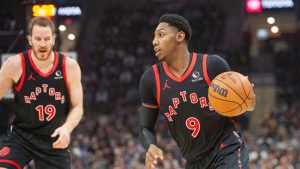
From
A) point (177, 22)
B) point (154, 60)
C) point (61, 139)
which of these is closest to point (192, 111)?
point (177, 22)

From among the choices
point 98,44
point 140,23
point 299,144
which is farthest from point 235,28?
point 299,144

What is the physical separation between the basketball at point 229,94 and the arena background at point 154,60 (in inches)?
392

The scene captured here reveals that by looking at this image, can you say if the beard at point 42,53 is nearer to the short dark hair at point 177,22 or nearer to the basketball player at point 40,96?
the basketball player at point 40,96

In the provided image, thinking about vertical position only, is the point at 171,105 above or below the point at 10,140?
above

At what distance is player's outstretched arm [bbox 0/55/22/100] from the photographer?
21.4 feet

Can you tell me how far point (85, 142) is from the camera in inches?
722

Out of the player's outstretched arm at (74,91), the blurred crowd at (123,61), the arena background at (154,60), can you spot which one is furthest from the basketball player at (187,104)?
the blurred crowd at (123,61)

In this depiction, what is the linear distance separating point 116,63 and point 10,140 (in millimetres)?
17604

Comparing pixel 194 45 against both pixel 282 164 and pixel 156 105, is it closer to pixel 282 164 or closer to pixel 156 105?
pixel 282 164

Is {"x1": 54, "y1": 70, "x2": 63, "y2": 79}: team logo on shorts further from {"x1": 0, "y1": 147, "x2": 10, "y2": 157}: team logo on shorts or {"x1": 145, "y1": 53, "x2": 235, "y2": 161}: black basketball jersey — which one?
{"x1": 145, "y1": 53, "x2": 235, "y2": 161}: black basketball jersey

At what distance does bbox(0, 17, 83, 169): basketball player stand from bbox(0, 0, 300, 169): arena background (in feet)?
30.1

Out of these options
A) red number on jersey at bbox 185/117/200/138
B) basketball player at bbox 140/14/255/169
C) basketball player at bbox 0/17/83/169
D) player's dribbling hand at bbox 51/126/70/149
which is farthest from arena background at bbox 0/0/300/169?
player's dribbling hand at bbox 51/126/70/149

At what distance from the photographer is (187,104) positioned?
6160mm

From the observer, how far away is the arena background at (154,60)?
18016mm
